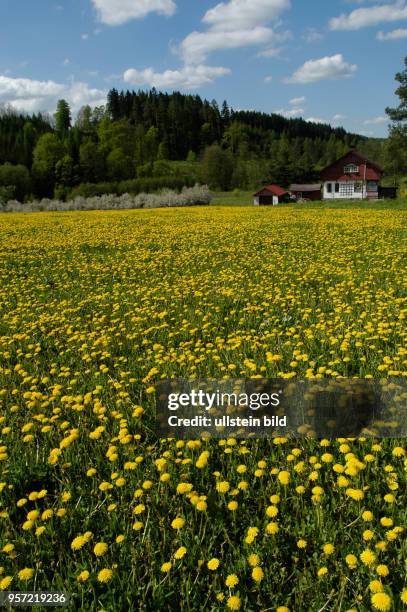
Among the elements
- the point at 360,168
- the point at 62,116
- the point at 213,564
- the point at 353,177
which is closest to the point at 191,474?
the point at 213,564

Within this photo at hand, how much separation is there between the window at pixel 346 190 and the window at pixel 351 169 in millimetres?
1522

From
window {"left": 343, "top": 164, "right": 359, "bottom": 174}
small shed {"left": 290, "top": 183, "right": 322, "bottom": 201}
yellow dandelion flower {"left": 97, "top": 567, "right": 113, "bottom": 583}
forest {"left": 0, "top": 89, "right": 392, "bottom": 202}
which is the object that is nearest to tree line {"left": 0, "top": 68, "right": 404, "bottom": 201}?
forest {"left": 0, "top": 89, "right": 392, "bottom": 202}

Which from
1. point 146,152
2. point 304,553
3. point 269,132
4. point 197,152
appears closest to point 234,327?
point 304,553

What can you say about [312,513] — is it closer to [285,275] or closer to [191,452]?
[191,452]

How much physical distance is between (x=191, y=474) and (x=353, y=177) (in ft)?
193

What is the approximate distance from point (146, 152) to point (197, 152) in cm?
3380

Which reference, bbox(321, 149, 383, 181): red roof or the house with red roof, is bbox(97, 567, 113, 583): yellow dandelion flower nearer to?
the house with red roof

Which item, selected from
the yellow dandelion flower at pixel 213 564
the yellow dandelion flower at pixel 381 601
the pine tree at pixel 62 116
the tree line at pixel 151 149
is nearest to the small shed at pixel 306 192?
the tree line at pixel 151 149

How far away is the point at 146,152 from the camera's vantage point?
105500mm

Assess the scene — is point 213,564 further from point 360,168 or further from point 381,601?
point 360,168

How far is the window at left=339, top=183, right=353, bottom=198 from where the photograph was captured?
55969 millimetres

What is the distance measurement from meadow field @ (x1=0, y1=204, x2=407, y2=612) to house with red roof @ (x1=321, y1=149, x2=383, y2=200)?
52901 millimetres

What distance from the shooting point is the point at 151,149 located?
107 metres

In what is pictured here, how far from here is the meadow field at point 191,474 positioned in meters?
2.05
